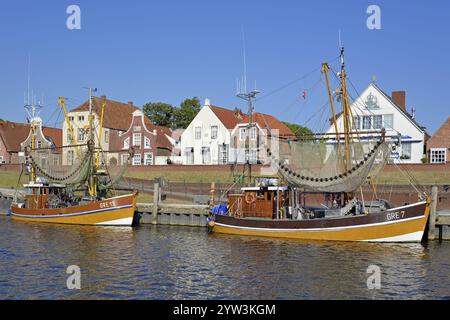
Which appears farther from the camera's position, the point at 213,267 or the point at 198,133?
the point at 198,133

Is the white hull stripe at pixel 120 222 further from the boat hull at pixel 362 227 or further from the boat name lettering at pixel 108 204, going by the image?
the boat hull at pixel 362 227

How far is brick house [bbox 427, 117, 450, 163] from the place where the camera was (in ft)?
197

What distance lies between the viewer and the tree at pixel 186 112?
113000 millimetres

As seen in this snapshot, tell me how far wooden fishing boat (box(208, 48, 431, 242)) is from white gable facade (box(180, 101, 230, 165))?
32.3 m

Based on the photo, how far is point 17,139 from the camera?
96812 millimetres

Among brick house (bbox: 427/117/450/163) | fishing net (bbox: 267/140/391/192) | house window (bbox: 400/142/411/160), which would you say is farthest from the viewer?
house window (bbox: 400/142/411/160)

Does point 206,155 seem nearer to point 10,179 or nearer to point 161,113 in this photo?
point 10,179

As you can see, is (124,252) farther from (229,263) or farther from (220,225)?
Result: (220,225)

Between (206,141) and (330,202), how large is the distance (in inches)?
1400

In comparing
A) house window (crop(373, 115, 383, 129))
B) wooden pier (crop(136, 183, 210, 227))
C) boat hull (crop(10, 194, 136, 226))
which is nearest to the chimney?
house window (crop(373, 115, 383, 129))

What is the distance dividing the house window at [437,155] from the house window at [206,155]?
30.5 metres

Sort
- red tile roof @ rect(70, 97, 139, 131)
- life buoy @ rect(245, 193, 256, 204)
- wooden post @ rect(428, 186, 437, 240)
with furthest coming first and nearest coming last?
red tile roof @ rect(70, 97, 139, 131), life buoy @ rect(245, 193, 256, 204), wooden post @ rect(428, 186, 437, 240)

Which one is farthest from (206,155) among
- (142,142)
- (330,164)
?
(330,164)

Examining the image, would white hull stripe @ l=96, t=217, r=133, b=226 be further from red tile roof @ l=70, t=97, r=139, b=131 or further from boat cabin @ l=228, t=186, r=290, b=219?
red tile roof @ l=70, t=97, r=139, b=131
